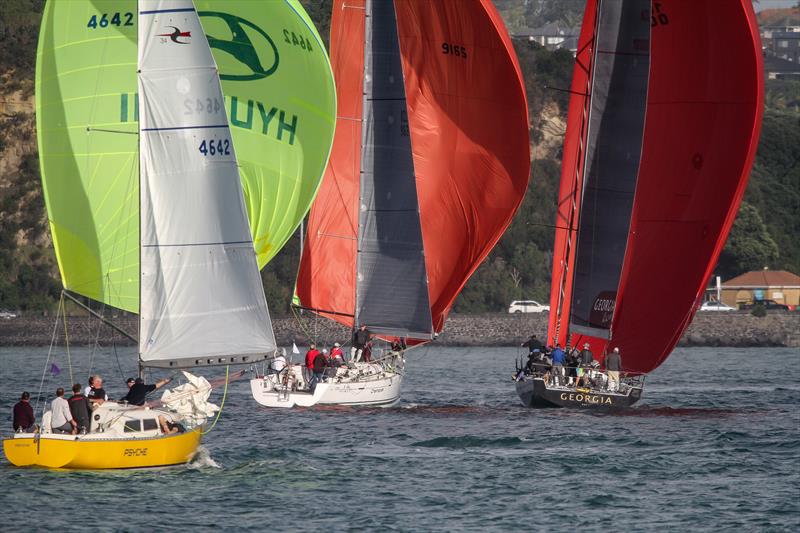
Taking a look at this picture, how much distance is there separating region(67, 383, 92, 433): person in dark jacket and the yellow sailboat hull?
0.23 m

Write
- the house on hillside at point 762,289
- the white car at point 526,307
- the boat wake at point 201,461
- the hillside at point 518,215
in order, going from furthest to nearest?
the house on hillside at point 762,289
the hillside at point 518,215
the white car at point 526,307
the boat wake at point 201,461

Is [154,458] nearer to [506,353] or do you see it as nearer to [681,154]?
[681,154]

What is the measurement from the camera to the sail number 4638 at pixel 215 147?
88.2 feet

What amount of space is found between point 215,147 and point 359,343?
1231 cm

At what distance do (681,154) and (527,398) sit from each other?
6930 mm

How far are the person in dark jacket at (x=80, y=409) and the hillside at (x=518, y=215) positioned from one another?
66.4 meters

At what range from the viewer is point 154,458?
2522 cm

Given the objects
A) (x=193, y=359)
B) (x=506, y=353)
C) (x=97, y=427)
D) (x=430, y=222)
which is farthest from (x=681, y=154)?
(x=506, y=353)

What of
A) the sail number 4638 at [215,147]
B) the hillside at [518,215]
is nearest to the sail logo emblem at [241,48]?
the sail number 4638 at [215,147]

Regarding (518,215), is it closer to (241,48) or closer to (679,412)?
(679,412)

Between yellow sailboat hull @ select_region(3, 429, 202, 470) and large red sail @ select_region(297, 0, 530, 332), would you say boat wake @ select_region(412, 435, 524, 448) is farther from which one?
large red sail @ select_region(297, 0, 530, 332)

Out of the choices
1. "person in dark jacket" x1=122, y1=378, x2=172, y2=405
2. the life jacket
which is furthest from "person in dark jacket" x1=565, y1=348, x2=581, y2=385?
"person in dark jacket" x1=122, y1=378, x2=172, y2=405

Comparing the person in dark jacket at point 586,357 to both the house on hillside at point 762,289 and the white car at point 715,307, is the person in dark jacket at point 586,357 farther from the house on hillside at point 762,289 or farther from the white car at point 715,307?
the house on hillside at point 762,289

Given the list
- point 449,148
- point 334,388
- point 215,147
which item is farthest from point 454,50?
point 215,147
